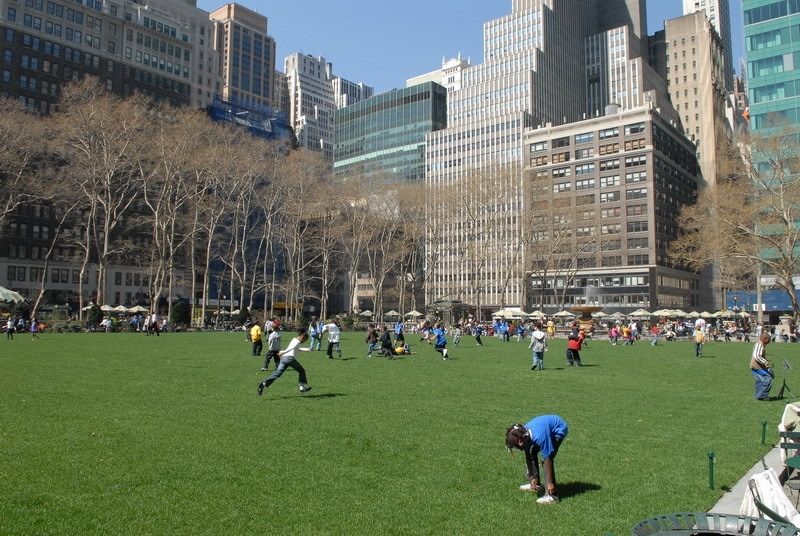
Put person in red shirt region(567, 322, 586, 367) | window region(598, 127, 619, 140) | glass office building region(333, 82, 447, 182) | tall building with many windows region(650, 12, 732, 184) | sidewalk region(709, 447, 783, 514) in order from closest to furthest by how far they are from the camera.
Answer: sidewalk region(709, 447, 783, 514) < person in red shirt region(567, 322, 586, 367) < window region(598, 127, 619, 140) < glass office building region(333, 82, 447, 182) < tall building with many windows region(650, 12, 732, 184)

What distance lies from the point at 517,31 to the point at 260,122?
202ft

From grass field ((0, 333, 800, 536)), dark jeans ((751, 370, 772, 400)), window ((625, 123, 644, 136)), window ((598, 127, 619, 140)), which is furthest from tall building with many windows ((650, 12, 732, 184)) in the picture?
grass field ((0, 333, 800, 536))

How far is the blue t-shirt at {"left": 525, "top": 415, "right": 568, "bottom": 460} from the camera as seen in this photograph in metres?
7.05

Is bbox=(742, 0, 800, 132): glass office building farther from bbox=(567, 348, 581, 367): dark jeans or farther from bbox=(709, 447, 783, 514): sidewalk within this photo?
bbox=(709, 447, 783, 514): sidewalk

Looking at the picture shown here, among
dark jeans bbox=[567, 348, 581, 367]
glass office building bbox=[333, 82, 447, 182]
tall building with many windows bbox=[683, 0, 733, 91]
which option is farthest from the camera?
tall building with many windows bbox=[683, 0, 733, 91]

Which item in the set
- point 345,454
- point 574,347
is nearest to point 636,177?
point 574,347

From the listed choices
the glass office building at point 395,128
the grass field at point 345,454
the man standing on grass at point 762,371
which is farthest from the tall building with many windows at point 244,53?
the man standing on grass at point 762,371

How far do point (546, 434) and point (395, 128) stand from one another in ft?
442

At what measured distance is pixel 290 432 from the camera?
1028 cm

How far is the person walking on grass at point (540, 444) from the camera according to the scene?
698 cm

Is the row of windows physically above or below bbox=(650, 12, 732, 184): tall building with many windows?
below

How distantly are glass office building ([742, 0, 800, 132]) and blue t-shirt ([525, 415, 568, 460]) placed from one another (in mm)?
77967

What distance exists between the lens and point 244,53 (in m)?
Result: 171

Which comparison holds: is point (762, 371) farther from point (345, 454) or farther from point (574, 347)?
point (345, 454)
